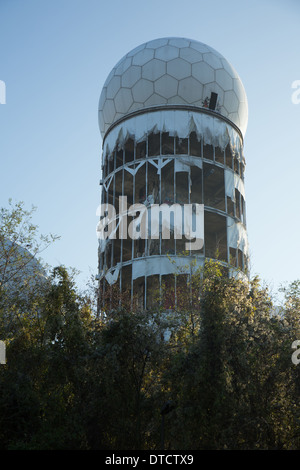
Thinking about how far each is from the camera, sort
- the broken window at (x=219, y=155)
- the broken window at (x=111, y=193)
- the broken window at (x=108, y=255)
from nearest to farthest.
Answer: the broken window at (x=108, y=255), the broken window at (x=219, y=155), the broken window at (x=111, y=193)

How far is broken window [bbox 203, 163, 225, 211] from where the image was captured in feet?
108

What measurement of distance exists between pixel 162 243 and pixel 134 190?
340cm

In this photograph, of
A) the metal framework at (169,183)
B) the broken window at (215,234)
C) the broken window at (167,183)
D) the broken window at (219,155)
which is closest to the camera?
the metal framework at (169,183)

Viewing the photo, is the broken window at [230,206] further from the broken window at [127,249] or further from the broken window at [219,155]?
the broken window at [127,249]

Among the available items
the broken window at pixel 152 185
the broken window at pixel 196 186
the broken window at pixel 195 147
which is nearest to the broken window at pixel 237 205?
the broken window at pixel 196 186

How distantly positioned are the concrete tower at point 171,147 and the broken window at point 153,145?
0.06 metres

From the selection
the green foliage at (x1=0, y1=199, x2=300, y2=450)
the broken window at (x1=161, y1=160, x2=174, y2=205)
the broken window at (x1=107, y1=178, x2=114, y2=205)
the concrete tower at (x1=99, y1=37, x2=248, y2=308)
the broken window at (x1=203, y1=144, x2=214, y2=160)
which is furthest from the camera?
the broken window at (x1=203, y1=144, x2=214, y2=160)

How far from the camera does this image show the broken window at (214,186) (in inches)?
1291

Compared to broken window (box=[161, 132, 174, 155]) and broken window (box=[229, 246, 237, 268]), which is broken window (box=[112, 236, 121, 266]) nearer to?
broken window (box=[161, 132, 174, 155])

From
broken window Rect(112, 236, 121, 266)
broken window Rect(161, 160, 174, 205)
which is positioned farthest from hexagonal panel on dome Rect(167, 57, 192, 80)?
broken window Rect(112, 236, 121, 266)

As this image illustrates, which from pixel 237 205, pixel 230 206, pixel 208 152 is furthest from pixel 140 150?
pixel 237 205

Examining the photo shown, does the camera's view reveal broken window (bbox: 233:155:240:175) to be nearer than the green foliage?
No

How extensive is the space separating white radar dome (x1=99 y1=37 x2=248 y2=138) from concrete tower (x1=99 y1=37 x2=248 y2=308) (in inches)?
2.3

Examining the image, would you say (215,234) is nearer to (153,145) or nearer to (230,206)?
(230,206)
